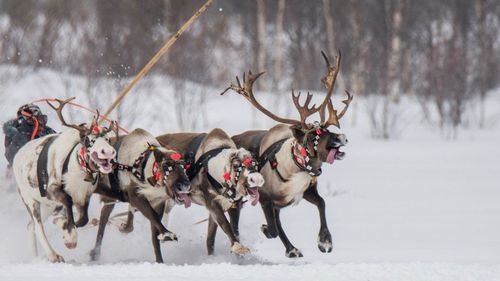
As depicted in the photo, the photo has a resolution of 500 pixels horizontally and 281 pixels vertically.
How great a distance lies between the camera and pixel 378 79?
24.5 meters

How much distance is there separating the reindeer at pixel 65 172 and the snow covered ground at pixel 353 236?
366 mm

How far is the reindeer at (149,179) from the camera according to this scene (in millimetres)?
7316

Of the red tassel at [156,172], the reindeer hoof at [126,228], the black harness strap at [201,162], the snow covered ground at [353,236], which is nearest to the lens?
the snow covered ground at [353,236]

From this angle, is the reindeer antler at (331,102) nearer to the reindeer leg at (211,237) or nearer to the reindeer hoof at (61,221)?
the reindeer leg at (211,237)

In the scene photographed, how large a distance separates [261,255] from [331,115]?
5.69 feet

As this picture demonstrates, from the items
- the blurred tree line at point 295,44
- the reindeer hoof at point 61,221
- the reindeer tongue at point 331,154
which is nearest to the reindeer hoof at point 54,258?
the reindeer hoof at point 61,221

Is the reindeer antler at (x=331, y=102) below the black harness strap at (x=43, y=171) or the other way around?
the other way around

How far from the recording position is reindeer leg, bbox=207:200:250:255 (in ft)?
23.5

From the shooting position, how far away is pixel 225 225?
24.1 feet

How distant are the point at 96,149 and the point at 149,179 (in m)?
0.57

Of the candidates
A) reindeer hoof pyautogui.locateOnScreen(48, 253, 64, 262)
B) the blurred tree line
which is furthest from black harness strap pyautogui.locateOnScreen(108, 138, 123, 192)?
the blurred tree line

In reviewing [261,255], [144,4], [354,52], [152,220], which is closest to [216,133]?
[152,220]

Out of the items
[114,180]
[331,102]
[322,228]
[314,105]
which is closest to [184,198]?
[114,180]

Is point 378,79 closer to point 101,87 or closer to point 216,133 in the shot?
point 101,87
